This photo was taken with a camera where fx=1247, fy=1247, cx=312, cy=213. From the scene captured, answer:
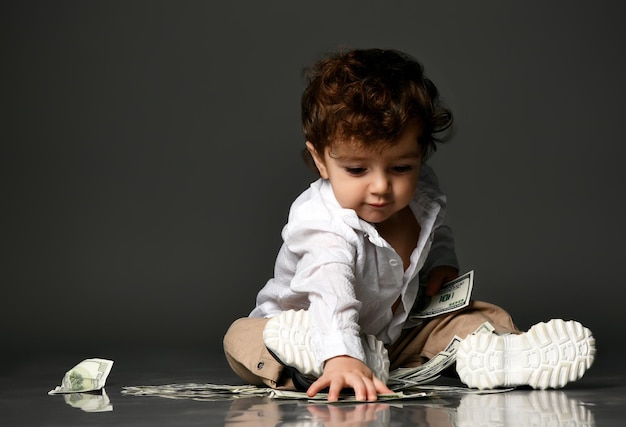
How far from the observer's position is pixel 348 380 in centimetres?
262

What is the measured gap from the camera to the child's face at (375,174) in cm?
292

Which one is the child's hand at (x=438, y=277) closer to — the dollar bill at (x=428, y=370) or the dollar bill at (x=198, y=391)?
the dollar bill at (x=428, y=370)

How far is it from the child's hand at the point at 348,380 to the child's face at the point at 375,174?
440mm

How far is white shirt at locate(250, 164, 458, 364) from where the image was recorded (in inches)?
110

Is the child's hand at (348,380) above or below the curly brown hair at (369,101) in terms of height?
below

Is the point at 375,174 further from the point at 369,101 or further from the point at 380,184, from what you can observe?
the point at 369,101

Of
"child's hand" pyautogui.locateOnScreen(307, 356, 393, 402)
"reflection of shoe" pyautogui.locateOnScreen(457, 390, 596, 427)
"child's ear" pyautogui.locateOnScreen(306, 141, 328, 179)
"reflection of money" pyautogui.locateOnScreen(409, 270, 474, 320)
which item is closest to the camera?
"reflection of shoe" pyautogui.locateOnScreen(457, 390, 596, 427)

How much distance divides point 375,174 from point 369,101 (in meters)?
0.17

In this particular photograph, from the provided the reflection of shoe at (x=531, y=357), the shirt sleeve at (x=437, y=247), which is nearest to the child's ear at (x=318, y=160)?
the shirt sleeve at (x=437, y=247)

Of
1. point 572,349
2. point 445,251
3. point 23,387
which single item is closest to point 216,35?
point 445,251

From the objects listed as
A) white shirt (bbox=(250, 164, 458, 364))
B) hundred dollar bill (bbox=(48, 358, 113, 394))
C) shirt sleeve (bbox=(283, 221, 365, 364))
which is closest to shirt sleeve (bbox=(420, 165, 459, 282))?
white shirt (bbox=(250, 164, 458, 364))

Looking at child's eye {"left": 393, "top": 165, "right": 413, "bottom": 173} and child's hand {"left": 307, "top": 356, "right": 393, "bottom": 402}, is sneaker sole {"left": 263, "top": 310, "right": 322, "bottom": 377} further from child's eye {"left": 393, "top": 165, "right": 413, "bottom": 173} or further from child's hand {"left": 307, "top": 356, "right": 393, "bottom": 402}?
child's eye {"left": 393, "top": 165, "right": 413, "bottom": 173}

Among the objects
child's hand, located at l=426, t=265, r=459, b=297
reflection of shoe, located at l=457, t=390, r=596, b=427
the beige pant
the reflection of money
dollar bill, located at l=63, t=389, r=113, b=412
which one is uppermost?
child's hand, located at l=426, t=265, r=459, b=297

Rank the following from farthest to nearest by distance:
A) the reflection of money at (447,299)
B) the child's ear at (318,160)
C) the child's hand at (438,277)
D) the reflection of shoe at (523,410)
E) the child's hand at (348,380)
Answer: the child's hand at (438,277)
the reflection of money at (447,299)
the child's ear at (318,160)
the child's hand at (348,380)
the reflection of shoe at (523,410)
